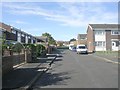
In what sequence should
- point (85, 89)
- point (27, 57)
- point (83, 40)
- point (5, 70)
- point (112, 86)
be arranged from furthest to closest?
1. point (83, 40)
2. point (27, 57)
3. point (5, 70)
4. point (112, 86)
5. point (85, 89)

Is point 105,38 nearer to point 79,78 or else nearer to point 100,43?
point 100,43

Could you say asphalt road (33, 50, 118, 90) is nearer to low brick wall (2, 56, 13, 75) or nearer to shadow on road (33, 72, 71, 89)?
shadow on road (33, 72, 71, 89)

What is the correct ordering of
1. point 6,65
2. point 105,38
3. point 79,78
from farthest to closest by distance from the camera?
point 105,38, point 6,65, point 79,78

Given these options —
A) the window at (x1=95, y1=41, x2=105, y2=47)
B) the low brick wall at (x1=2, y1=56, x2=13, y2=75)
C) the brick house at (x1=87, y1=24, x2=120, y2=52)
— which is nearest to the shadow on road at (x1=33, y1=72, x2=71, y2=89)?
the low brick wall at (x1=2, y1=56, x2=13, y2=75)

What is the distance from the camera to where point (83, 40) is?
115 metres

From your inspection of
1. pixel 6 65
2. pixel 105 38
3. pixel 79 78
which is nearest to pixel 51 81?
pixel 79 78

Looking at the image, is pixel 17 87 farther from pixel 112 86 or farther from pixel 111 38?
pixel 111 38

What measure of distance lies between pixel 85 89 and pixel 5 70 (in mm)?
6430

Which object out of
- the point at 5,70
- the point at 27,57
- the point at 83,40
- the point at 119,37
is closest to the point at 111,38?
the point at 119,37

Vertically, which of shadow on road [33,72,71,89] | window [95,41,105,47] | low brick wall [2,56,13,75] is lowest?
shadow on road [33,72,71,89]

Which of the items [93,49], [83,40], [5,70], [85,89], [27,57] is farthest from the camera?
[83,40]

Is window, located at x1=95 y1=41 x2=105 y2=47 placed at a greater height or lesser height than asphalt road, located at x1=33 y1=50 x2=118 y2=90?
greater

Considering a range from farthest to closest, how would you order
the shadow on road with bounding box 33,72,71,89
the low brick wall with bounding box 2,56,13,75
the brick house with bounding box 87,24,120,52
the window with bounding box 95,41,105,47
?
the window with bounding box 95,41,105,47 < the brick house with bounding box 87,24,120,52 < the low brick wall with bounding box 2,56,13,75 < the shadow on road with bounding box 33,72,71,89

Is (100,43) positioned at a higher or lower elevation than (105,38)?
lower
